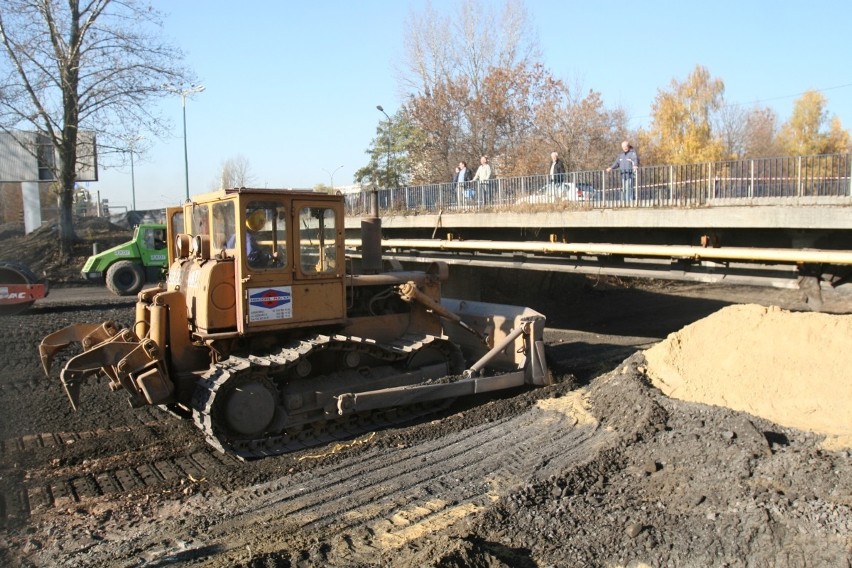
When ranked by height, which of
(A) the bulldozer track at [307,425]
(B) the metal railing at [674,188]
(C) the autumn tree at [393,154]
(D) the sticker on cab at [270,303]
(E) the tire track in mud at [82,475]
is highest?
(C) the autumn tree at [393,154]

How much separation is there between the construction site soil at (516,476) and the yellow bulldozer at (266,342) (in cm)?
41

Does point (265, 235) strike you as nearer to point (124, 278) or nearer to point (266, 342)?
point (266, 342)

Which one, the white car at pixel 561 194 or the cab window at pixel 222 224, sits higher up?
the white car at pixel 561 194

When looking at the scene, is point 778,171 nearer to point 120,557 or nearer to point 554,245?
point 554,245

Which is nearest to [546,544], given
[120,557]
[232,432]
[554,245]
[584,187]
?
[120,557]

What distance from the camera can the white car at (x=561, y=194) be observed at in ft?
45.0

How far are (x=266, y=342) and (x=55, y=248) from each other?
21645 mm

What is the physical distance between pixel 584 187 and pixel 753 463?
837cm

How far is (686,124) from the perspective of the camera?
56.4 meters

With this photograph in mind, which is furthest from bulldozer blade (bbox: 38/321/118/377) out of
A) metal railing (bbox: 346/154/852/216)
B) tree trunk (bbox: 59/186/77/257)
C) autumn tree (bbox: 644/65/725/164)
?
autumn tree (bbox: 644/65/725/164)

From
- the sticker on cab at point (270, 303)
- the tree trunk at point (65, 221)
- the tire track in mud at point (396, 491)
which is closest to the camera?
the tire track in mud at point (396, 491)

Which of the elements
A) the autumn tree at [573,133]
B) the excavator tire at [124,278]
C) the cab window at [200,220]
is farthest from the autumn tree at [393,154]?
the cab window at [200,220]

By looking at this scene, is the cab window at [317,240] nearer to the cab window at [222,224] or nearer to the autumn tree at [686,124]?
the cab window at [222,224]

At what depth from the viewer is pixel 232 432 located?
765 centimetres
